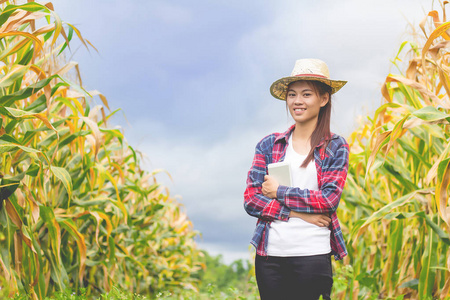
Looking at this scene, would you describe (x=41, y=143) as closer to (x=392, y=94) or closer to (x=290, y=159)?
(x=290, y=159)

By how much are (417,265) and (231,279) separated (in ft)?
26.2

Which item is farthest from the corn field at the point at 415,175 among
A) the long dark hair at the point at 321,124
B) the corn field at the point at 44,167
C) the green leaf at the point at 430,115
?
the corn field at the point at 44,167

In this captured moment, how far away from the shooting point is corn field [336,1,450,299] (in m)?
2.79

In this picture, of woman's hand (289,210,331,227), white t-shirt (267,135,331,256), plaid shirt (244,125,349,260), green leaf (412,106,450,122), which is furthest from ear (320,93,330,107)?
green leaf (412,106,450,122)

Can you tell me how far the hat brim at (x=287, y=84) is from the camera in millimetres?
2266

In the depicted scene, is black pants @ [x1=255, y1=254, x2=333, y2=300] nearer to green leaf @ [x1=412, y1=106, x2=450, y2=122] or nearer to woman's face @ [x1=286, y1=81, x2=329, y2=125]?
woman's face @ [x1=286, y1=81, x2=329, y2=125]

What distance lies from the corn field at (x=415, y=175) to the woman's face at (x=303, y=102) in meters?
0.59

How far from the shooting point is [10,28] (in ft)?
8.48

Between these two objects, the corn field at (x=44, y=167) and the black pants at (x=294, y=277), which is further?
the corn field at (x=44, y=167)

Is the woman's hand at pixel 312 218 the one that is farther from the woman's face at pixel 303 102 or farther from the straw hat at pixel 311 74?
the straw hat at pixel 311 74

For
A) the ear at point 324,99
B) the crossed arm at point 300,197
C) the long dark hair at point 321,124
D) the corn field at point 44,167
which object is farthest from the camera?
the corn field at point 44,167

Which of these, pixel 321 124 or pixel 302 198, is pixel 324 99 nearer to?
pixel 321 124

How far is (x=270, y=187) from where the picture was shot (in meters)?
2.15

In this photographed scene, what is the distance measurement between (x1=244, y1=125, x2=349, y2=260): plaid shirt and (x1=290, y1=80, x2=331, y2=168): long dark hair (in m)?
0.02
